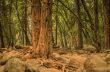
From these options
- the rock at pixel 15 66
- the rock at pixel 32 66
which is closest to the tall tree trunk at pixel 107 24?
the rock at pixel 32 66

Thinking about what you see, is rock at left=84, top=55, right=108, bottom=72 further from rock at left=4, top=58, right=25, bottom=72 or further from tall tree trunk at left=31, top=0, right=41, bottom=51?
tall tree trunk at left=31, top=0, right=41, bottom=51

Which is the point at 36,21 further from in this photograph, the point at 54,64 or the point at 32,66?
the point at 32,66

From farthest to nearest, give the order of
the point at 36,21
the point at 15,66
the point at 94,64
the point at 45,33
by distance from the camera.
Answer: the point at 36,21 < the point at 45,33 < the point at 15,66 < the point at 94,64

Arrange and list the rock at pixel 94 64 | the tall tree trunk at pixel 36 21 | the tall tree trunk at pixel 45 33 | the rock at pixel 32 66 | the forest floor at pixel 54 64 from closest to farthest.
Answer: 1. the rock at pixel 94 64
2. the forest floor at pixel 54 64
3. the rock at pixel 32 66
4. the tall tree trunk at pixel 45 33
5. the tall tree trunk at pixel 36 21

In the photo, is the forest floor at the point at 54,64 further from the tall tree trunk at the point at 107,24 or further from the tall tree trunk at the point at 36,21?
the tall tree trunk at the point at 107,24

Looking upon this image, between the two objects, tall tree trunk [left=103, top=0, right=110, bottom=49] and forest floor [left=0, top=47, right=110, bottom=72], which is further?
tall tree trunk [left=103, top=0, right=110, bottom=49]

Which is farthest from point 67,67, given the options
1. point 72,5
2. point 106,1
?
point 72,5

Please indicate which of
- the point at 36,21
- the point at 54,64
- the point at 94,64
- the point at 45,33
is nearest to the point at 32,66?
the point at 54,64

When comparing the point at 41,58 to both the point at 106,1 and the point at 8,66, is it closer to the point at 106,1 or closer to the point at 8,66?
the point at 8,66

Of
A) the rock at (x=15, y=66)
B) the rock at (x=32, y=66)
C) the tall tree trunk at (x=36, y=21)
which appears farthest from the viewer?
the tall tree trunk at (x=36, y=21)

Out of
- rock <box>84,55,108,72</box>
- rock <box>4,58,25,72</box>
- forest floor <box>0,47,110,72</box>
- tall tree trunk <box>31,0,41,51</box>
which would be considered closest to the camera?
rock <box>84,55,108,72</box>

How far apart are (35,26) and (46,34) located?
102 cm

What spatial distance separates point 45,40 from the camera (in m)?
10.7

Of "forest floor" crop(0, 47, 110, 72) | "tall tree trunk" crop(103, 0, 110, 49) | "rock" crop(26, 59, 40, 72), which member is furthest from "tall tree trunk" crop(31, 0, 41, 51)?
"tall tree trunk" crop(103, 0, 110, 49)
